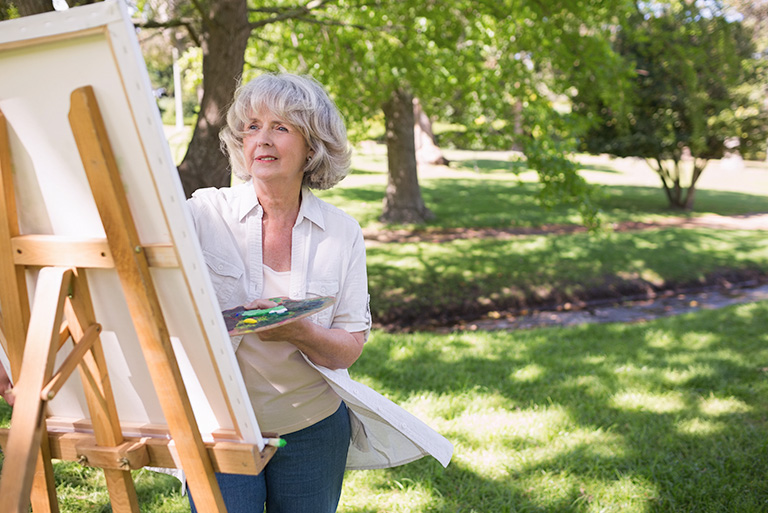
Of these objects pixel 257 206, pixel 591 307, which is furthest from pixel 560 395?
pixel 591 307

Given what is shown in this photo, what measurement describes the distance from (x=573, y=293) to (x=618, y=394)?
374cm

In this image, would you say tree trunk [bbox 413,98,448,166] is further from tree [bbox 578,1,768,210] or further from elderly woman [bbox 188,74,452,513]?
elderly woman [bbox 188,74,452,513]

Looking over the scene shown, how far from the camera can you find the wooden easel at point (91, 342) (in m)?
1.23

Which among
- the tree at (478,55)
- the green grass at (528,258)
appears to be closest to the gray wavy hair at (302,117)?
the tree at (478,55)

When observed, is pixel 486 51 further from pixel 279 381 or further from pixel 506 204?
pixel 506 204

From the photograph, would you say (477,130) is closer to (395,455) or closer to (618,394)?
(618,394)

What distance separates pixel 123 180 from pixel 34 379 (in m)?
0.44

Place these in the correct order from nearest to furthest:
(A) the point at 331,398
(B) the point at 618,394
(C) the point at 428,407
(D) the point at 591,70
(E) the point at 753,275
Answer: (A) the point at 331,398 < (C) the point at 428,407 < (B) the point at 618,394 < (D) the point at 591,70 < (E) the point at 753,275

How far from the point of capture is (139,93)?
3.76 feet

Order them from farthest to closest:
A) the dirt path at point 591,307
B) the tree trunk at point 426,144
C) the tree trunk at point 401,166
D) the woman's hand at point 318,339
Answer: the tree trunk at point 426,144
the tree trunk at point 401,166
the dirt path at point 591,307
the woman's hand at point 318,339

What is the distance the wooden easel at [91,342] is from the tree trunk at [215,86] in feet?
10.0

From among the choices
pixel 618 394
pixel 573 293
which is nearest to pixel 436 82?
pixel 573 293

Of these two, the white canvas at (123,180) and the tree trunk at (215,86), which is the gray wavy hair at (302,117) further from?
the tree trunk at (215,86)

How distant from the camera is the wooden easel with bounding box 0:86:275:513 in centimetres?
123
